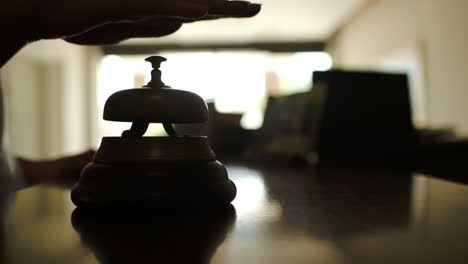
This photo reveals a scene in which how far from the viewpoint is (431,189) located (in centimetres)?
62

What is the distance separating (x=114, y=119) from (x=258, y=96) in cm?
708

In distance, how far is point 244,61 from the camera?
734 cm

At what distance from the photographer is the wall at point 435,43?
119 inches

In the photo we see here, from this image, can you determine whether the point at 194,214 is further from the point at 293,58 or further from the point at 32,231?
the point at 293,58

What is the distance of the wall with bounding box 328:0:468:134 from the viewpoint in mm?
3014

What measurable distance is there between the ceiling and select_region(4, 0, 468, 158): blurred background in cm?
2

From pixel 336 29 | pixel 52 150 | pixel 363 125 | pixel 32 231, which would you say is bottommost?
pixel 52 150

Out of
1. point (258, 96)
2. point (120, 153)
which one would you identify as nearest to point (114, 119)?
point (120, 153)

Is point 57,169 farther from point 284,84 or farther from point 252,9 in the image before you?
point 284,84

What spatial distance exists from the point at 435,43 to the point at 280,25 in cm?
Answer: 310

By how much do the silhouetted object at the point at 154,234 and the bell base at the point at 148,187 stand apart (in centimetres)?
1

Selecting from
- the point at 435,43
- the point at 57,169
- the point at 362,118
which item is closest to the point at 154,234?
the point at 57,169

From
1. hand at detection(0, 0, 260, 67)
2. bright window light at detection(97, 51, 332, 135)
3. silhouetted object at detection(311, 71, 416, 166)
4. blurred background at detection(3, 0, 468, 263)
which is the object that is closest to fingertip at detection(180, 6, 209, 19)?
hand at detection(0, 0, 260, 67)

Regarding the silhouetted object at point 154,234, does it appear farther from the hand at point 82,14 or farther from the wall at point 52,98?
the wall at point 52,98
